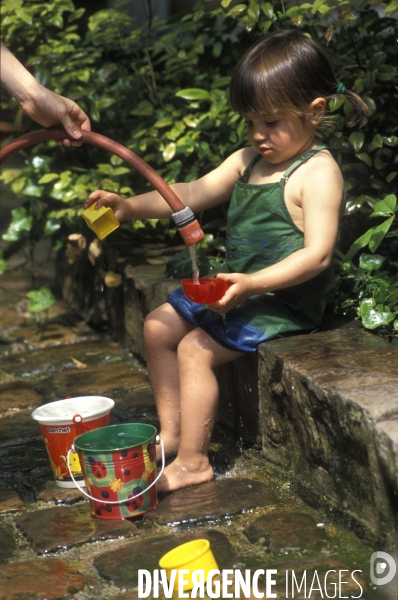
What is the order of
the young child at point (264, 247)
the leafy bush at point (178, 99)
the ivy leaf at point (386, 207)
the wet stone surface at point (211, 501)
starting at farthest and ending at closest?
the leafy bush at point (178, 99) < the ivy leaf at point (386, 207) < the young child at point (264, 247) < the wet stone surface at point (211, 501)

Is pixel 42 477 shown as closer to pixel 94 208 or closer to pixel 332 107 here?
pixel 94 208

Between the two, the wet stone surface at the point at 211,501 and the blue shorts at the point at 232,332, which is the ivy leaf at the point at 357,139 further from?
the wet stone surface at the point at 211,501

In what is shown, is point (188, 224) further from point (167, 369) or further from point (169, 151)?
point (169, 151)

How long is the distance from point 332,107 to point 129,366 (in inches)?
61.5

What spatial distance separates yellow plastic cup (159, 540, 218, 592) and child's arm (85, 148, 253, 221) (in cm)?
128

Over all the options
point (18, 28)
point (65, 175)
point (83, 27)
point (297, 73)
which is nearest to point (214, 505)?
point (297, 73)

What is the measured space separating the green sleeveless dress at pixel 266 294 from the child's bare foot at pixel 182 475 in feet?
1.30

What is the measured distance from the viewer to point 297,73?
2729 millimetres

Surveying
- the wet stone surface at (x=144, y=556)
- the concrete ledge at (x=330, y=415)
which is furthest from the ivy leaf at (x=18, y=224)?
the wet stone surface at (x=144, y=556)

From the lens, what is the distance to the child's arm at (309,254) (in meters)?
2.56

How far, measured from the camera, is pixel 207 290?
8.18 feet

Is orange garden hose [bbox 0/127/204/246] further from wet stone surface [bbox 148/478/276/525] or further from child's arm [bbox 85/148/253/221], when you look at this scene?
wet stone surface [bbox 148/478/276/525]

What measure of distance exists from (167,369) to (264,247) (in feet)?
1.75

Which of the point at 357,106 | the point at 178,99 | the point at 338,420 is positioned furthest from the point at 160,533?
the point at 178,99
